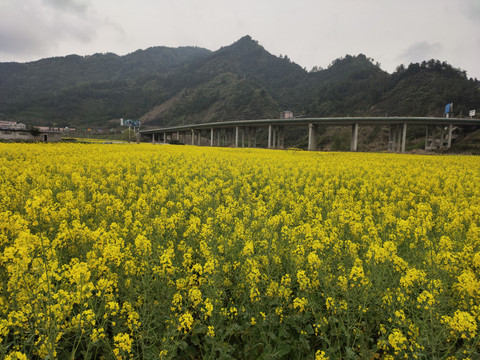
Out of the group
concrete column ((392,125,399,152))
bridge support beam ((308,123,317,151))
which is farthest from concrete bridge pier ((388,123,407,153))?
bridge support beam ((308,123,317,151))

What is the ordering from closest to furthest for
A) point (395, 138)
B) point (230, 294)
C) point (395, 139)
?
point (230, 294) < point (395, 138) < point (395, 139)

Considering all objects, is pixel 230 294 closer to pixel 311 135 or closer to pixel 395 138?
pixel 311 135

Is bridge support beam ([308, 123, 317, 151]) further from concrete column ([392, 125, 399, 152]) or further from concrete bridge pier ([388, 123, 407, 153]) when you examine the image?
concrete column ([392, 125, 399, 152])

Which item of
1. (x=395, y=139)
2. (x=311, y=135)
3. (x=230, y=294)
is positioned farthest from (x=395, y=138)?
(x=230, y=294)

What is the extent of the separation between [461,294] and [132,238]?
200 inches

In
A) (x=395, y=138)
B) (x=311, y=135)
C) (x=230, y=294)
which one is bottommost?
(x=230, y=294)

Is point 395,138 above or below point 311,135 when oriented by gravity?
above

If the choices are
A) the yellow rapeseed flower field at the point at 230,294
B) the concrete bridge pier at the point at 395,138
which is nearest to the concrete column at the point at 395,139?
the concrete bridge pier at the point at 395,138

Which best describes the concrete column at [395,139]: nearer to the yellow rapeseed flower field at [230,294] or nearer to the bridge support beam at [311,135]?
the bridge support beam at [311,135]

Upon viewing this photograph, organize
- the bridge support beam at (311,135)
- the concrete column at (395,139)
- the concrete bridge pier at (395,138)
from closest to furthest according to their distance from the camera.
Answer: the bridge support beam at (311,135), the concrete bridge pier at (395,138), the concrete column at (395,139)

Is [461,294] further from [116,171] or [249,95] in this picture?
[249,95]

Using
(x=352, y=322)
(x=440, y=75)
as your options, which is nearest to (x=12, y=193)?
(x=352, y=322)

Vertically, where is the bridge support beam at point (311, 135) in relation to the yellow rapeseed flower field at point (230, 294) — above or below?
above

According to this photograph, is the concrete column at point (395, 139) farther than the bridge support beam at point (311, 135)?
Yes
